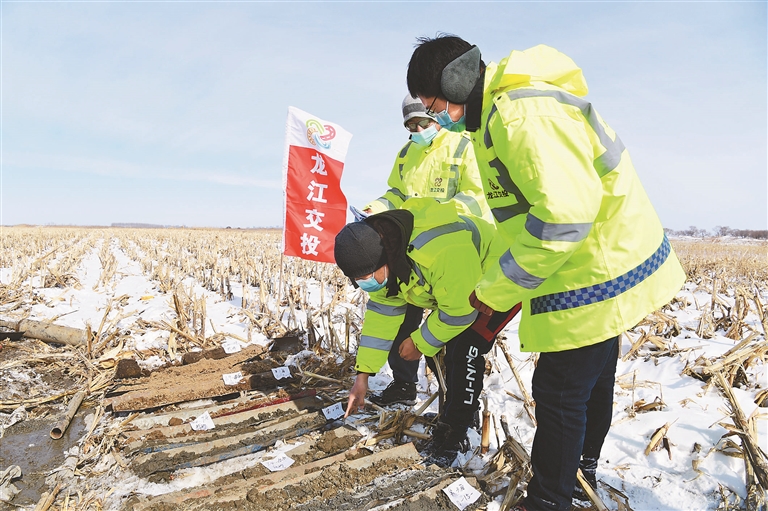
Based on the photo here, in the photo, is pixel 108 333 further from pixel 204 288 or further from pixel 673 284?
pixel 673 284

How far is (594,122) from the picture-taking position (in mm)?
1551

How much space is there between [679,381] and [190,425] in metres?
3.60

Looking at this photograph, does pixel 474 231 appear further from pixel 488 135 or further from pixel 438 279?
pixel 488 135

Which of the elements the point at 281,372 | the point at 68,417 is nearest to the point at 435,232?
the point at 281,372

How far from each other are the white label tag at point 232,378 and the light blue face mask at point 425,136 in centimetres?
242

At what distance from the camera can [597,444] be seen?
210 cm

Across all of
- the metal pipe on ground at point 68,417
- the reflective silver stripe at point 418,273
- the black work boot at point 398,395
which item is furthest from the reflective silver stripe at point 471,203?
the metal pipe on ground at point 68,417

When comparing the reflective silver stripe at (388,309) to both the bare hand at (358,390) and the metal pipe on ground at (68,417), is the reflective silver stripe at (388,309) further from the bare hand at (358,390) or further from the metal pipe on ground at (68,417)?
the metal pipe on ground at (68,417)

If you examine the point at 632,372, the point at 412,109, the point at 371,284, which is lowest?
the point at 632,372

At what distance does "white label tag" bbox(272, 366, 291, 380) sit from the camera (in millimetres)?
3541

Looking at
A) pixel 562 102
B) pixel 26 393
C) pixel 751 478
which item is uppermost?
pixel 562 102

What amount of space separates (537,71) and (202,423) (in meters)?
2.89

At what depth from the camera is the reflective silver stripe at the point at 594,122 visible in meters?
1.50

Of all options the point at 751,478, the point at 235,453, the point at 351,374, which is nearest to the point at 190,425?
the point at 235,453
